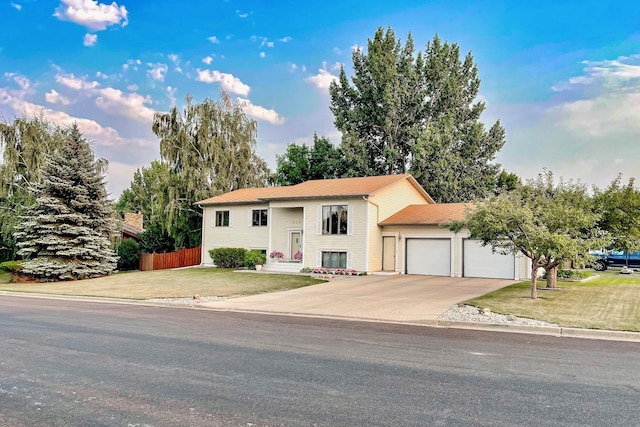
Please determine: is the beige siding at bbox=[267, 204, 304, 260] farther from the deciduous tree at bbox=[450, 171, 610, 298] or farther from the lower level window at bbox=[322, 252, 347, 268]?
the deciduous tree at bbox=[450, 171, 610, 298]

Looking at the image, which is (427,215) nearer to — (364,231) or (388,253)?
(388,253)

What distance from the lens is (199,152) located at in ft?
122

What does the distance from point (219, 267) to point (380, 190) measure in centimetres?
1219

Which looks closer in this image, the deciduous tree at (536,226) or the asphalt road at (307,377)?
the asphalt road at (307,377)

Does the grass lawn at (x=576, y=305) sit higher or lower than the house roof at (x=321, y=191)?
lower

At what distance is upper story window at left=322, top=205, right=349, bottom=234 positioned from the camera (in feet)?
87.1

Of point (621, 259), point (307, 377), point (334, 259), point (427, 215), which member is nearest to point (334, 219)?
point (334, 259)

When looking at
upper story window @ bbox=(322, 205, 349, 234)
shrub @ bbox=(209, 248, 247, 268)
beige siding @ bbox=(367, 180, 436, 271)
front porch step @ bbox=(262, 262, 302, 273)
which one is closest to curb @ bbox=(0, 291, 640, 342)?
beige siding @ bbox=(367, 180, 436, 271)

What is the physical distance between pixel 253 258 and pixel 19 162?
60.5ft

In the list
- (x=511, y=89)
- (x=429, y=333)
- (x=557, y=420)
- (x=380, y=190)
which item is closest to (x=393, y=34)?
(x=511, y=89)

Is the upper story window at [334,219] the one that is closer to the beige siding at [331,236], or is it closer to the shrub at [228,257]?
the beige siding at [331,236]

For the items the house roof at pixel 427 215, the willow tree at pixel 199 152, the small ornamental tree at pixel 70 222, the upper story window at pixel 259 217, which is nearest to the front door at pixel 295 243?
the upper story window at pixel 259 217

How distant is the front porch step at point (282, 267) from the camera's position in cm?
2781

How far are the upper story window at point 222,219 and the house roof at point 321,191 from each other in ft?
2.73
